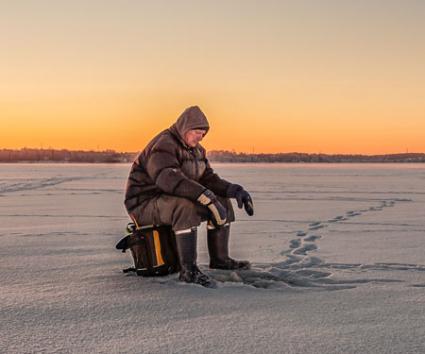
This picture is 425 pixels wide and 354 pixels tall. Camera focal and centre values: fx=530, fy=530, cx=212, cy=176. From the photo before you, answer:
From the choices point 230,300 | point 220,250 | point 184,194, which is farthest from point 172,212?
point 230,300

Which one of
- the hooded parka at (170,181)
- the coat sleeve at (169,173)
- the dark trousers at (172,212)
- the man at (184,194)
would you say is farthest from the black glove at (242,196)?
the coat sleeve at (169,173)

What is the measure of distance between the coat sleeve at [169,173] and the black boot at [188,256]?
0.75 feet

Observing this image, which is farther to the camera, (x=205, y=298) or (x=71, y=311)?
(x=205, y=298)

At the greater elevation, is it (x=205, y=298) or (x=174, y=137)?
(x=174, y=137)

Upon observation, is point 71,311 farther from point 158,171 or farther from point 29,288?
point 158,171

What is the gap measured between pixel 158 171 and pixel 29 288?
96 cm

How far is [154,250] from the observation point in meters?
3.20

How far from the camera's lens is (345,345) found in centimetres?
192

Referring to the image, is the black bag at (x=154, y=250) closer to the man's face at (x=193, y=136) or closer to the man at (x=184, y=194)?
the man at (x=184, y=194)

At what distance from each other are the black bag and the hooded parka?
0.07 metres

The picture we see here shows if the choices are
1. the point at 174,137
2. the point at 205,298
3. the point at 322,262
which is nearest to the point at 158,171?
the point at 174,137

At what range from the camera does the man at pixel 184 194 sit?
10.1ft

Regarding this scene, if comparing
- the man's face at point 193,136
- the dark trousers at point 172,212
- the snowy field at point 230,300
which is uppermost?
the man's face at point 193,136

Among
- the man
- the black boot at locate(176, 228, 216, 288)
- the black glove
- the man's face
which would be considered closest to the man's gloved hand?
the man
